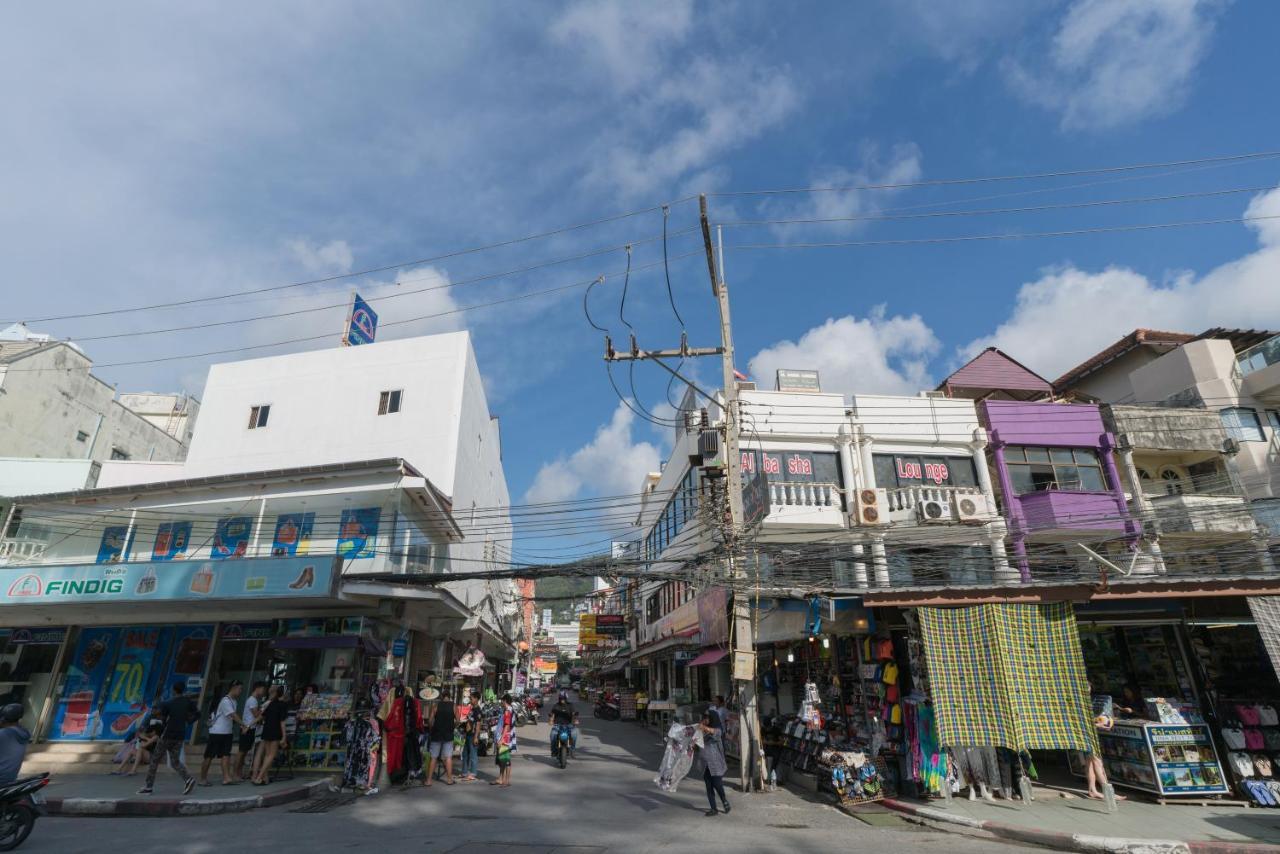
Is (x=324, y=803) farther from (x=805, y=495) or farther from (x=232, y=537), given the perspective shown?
(x=805, y=495)

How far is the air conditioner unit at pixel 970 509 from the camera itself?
A: 1873cm

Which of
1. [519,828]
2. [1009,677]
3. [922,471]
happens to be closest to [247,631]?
[519,828]

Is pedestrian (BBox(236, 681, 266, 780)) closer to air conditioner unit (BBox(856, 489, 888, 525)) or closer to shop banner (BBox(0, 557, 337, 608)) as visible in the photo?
shop banner (BBox(0, 557, 337, 608))

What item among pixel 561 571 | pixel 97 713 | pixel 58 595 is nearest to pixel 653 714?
pixel 561 571

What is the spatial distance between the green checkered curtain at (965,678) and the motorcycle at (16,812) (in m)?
13.1

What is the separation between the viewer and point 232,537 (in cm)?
1811

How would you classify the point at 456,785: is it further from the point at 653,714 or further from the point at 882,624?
the point at 653,714

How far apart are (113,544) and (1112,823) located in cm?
2452

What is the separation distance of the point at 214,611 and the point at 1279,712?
76.0ft

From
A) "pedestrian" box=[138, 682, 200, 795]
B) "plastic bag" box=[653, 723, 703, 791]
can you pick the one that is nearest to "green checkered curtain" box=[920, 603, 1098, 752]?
"plastic bag" box=[653, 723, 703, 791]

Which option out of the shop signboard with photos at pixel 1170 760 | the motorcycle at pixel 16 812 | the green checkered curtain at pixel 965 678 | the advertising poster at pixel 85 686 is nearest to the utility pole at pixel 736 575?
the green checkered curtain at pixel 965 678

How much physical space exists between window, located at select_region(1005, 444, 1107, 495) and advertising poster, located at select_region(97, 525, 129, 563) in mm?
27037

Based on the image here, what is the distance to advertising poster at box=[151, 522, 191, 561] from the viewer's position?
719 inches

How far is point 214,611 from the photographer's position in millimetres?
16656
